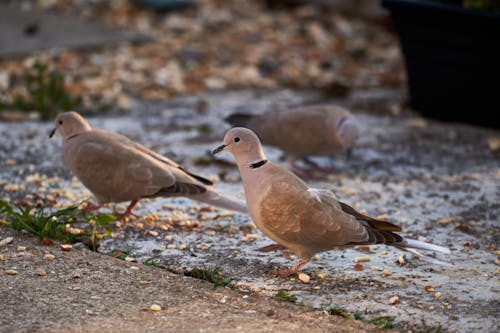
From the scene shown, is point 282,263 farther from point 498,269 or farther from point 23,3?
point 23,3

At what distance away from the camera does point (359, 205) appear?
4500 millimetres

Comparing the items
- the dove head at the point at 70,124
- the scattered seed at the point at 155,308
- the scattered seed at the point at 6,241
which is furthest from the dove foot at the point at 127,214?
the scattered seed at the point at 155,308

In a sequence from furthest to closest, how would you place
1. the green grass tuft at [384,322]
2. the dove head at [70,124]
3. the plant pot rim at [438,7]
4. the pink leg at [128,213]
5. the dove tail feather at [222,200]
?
the plant pot rim at [438,7] → the dove head at [70,124] → the pink leg at [128,213] → the dove tail feather at [222,200] → the green grass tuft at [384,322]

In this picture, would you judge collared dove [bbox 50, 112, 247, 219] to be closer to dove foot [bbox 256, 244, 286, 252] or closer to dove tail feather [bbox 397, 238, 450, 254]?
dove foot [bbox 256, 244, 286, 252]

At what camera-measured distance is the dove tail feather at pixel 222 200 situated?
3959mm

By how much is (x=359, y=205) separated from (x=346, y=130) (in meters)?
0.69

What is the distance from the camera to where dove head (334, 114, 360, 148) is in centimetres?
504

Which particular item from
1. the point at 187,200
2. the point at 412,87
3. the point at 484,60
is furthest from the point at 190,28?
the point at 187,200

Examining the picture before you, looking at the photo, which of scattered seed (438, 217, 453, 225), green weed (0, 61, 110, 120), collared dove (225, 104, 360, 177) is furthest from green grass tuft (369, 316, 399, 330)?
green weed (0, 61, 110, 120)

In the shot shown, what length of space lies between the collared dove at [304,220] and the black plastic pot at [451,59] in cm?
263

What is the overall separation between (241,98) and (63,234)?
311cm

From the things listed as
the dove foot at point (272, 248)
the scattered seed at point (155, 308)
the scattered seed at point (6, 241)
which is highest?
the scattered seed at point (6, 241)

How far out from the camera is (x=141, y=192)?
4.00 m

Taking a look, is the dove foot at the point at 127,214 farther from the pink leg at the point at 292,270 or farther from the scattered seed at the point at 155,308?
the scattered seed at the point at 155,308
